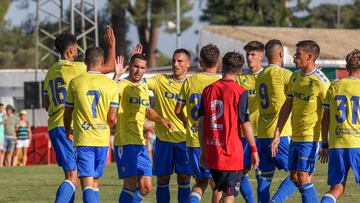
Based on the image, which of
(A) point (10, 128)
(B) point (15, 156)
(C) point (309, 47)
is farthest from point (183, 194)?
(B) point (15, 156)

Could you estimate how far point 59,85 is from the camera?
14273mm

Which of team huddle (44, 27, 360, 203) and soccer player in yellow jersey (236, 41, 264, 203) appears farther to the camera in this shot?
soccer player in yellow jersey (236, 41, 264, 203)

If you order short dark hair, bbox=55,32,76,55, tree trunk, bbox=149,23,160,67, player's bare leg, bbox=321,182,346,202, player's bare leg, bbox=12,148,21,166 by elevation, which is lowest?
player's bare leg, bbox=12,148,21,166

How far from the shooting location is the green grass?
17.9 m

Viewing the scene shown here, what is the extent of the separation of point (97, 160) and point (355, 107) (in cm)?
342

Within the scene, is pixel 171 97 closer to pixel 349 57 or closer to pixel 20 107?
pixel 349 57

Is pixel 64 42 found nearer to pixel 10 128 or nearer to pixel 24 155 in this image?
pixel 10 128

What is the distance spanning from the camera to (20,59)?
8144cm

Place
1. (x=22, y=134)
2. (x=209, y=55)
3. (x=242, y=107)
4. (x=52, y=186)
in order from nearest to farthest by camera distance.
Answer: (x=242, y=107) → (x=209, y=55) → (x=52, y=186) → (x=22, y=134)

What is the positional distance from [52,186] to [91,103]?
863 cm

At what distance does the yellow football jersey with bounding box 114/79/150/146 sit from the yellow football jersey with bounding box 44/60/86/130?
3.30ft

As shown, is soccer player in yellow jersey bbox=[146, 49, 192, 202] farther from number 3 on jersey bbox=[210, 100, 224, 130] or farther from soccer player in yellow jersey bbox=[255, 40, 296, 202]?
number 3 on jersey bbox=[210, 100, 224, 130]

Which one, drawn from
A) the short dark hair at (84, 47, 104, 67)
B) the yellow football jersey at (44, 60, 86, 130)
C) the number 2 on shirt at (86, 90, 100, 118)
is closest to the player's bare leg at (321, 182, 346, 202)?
the number 2 on shirt at (86, 90, 100, 118)

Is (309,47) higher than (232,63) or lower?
higher
